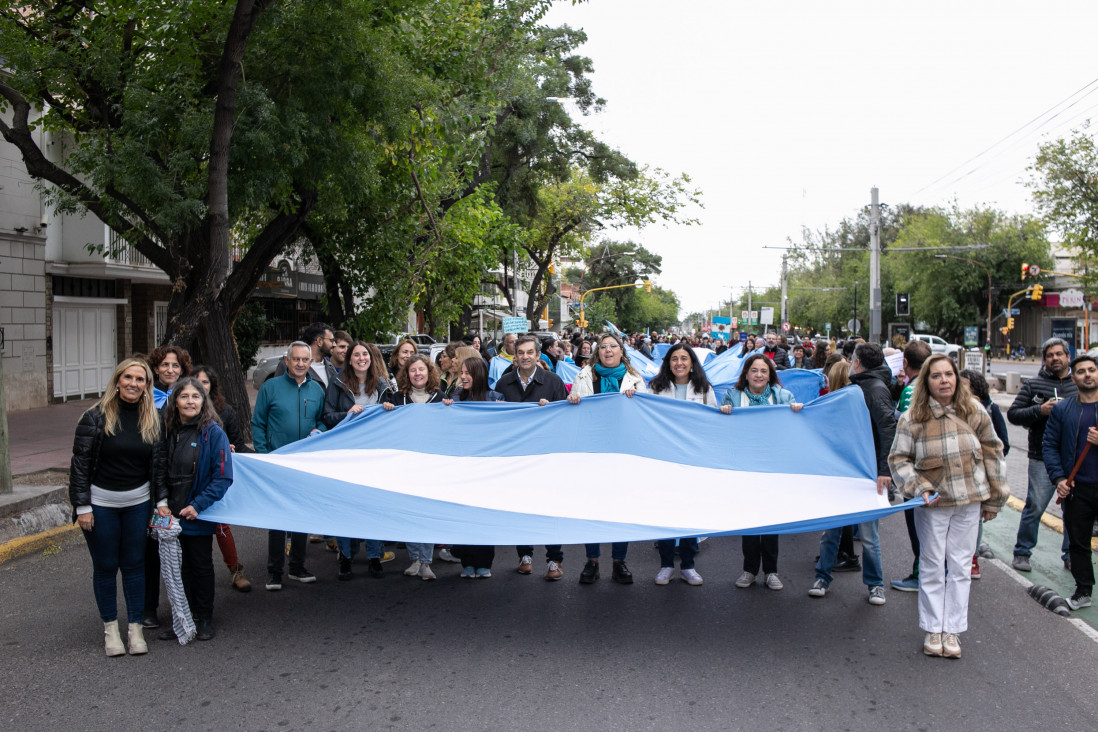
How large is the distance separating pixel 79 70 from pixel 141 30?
48.5 inches

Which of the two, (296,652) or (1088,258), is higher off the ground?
(1088,258)

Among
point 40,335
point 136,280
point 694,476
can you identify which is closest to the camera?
point 694,476

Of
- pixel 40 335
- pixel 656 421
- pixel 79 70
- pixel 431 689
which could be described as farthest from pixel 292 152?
pixel 40 335

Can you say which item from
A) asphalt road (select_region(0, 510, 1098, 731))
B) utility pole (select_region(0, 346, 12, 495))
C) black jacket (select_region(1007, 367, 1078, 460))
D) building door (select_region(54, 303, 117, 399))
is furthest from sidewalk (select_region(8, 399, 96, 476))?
black jacket (select_region(1007, 367, 1078, 460))

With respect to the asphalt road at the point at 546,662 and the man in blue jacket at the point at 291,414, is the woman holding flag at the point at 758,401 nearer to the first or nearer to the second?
the asphalt road at the point at 546,662

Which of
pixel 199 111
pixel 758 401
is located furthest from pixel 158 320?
pixel 758 401

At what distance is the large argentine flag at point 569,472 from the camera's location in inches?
223

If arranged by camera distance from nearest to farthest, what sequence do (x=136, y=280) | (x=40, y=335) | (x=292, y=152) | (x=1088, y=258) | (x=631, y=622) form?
(x=631, y=622) → (x=292, y=152) → (x=40, y=335) → (x=136, y=280) → (x=1088, y=258)

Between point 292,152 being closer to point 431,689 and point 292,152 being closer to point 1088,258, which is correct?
point 431,689

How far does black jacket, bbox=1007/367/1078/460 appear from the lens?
23.3 feet

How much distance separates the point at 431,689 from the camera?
15.5 ft

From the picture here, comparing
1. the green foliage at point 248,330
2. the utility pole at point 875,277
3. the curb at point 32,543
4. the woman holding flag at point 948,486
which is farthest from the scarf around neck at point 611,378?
the utility pole at point 875,277

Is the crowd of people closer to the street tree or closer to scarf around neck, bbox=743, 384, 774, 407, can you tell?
scarf around neck, bbox=743, 384, 774, 407

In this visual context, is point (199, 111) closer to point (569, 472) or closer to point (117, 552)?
point (117, 552)
